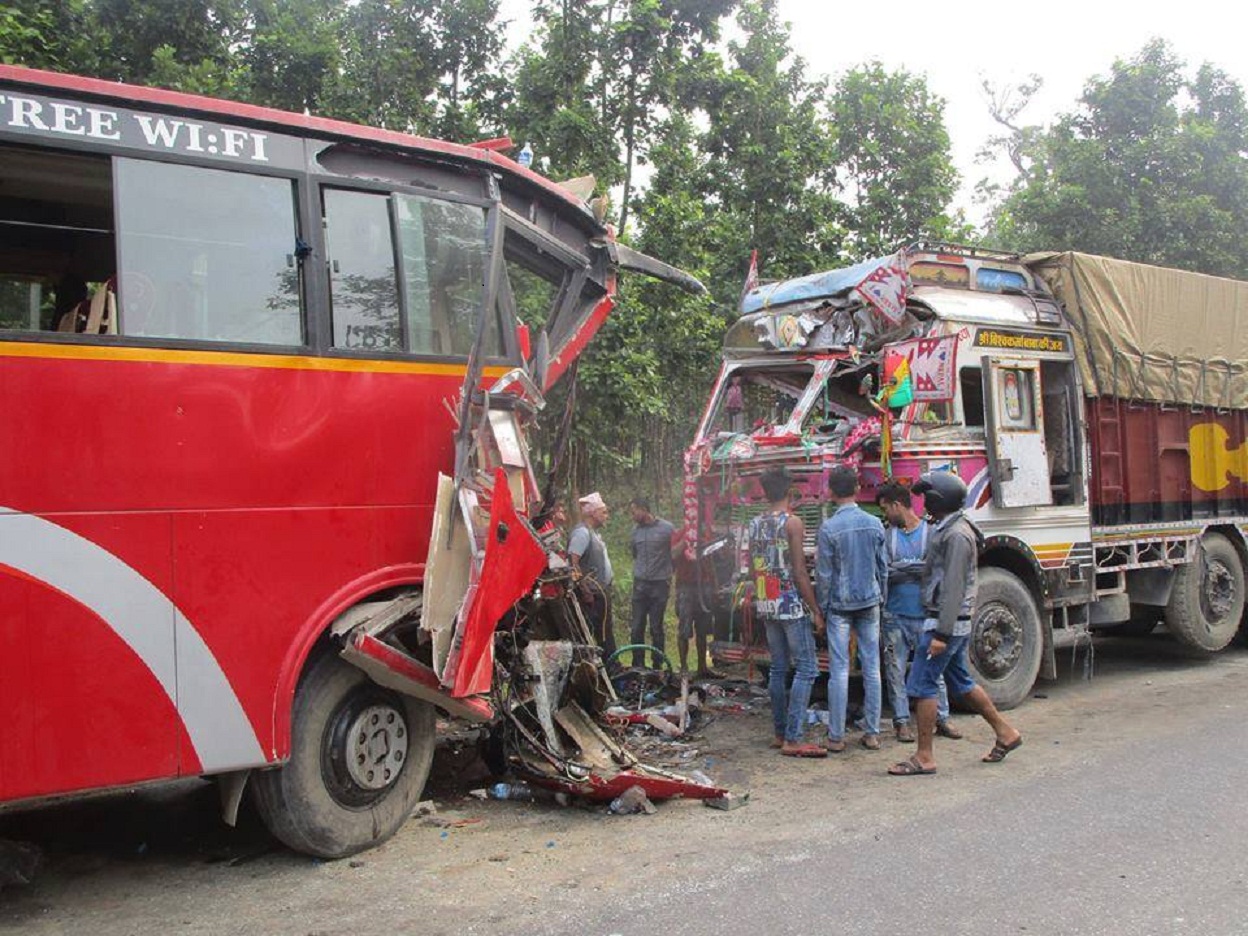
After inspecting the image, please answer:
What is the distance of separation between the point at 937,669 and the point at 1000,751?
751 millimetres

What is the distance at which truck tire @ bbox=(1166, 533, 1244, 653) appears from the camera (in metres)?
9.55

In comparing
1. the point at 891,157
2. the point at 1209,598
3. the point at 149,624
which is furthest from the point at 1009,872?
the point at 891,157

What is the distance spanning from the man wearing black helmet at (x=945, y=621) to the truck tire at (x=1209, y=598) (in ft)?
14.2

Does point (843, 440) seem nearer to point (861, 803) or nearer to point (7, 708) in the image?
point (861, 803)

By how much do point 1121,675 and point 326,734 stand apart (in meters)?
7.57

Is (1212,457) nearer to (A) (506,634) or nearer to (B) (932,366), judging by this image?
(B) (932,366)

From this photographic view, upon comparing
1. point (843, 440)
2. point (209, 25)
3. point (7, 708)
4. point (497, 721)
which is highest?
point (209, 25)

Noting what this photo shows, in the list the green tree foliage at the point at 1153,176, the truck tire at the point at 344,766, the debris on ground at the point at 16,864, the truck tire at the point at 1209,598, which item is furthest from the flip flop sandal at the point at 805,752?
the green tree foliage at the point at 1153,176

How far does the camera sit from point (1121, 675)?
9.45 metres

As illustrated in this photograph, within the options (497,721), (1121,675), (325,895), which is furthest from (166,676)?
(1121,675)

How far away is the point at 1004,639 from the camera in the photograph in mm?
7852

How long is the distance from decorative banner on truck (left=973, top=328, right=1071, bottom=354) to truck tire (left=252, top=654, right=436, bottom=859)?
16.7 feet

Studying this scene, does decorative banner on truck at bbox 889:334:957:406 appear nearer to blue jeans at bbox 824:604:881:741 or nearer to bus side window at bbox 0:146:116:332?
blue jeans at bbox 824:604:881:741

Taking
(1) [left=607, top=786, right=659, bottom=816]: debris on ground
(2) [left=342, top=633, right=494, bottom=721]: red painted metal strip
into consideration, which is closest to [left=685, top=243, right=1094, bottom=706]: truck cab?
(1) [left=607, top=786, right=659, bottom=816]: debris on ground
